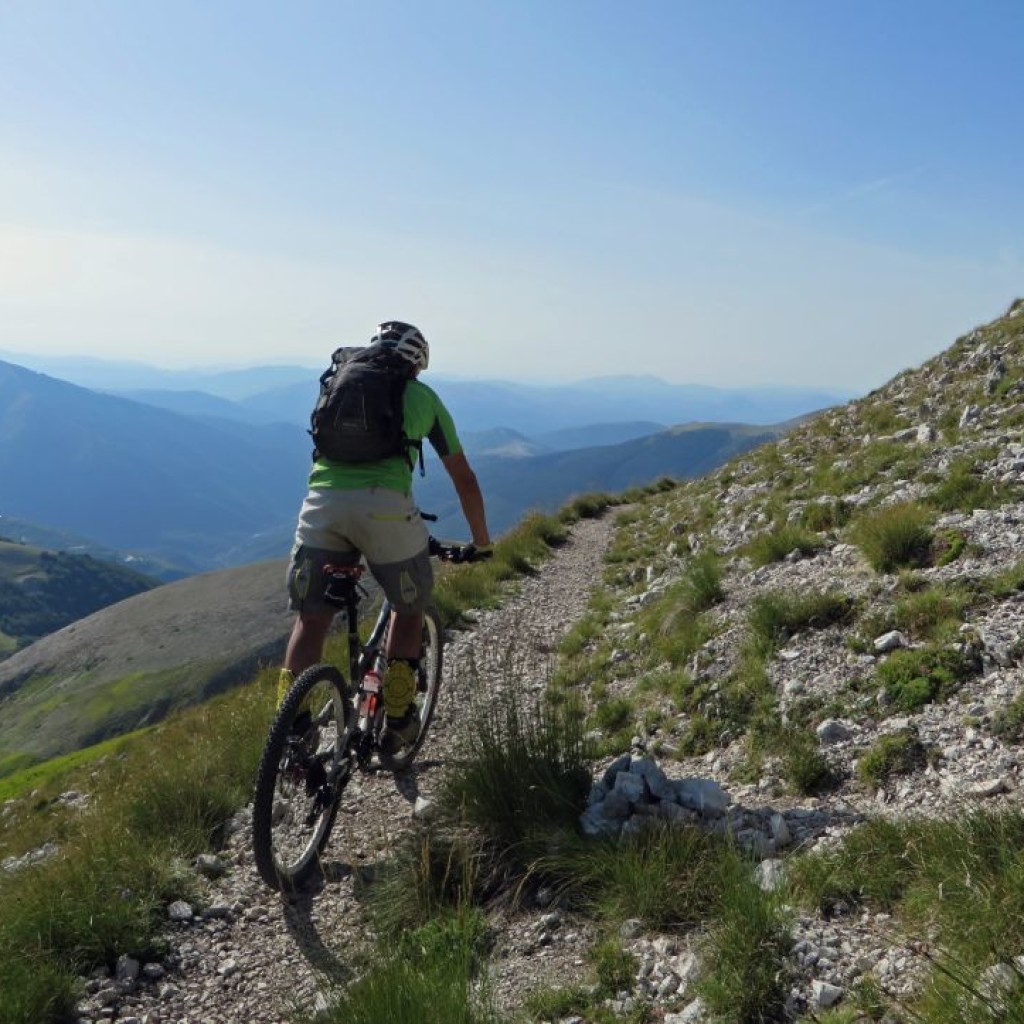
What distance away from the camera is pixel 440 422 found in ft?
18.9

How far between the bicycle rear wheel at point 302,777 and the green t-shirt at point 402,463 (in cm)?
131

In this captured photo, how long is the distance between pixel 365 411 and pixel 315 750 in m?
2.36

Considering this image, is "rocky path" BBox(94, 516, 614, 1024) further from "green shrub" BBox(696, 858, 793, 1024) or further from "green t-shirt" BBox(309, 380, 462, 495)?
"green t-shirt" BBox(309, 380, 462, 495)

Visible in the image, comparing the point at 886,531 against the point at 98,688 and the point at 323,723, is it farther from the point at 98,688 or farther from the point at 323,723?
the point at 98,688

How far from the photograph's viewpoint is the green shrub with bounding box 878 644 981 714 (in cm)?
596

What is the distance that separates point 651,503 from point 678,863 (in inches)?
842

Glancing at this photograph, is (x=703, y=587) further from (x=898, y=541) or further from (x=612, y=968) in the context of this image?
(x=612, y=968)

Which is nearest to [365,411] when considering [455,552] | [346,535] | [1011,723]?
[346,535]

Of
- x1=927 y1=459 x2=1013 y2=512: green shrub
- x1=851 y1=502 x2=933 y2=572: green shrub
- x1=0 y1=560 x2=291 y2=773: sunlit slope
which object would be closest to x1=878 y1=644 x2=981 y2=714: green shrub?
x1=851 y1=502 x2=933 y2=572: green shrub

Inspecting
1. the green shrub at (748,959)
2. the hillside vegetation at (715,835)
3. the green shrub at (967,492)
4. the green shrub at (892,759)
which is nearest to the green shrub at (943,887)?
the hillside vegetation at (715,835)

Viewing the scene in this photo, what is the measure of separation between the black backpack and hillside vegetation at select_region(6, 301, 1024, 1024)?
7.01 ft

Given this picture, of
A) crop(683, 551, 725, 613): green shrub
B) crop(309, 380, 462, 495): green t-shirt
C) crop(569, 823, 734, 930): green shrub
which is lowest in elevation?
crop(569, 823, 734, 930): green shrub

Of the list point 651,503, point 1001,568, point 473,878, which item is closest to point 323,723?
point 473,878

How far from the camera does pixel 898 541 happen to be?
A: 8516mm
